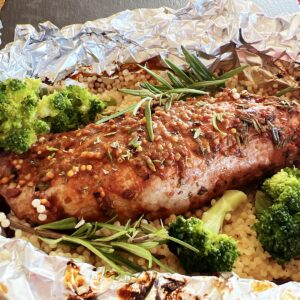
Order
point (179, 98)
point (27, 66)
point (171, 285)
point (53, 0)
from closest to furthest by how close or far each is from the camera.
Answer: point (171, 285) < point (179, 98) < point (27, 66) < point (53, 0)

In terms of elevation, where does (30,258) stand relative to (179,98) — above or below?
below

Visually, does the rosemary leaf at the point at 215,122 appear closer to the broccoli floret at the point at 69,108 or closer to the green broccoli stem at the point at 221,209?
the green broccoli stem at the point at 221,209

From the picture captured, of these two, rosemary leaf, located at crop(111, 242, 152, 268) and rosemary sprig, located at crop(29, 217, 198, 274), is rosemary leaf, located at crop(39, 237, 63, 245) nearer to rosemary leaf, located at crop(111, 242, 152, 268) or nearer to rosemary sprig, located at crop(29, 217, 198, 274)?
rosemary sprig, located at crop(29, 217, 198, 274)

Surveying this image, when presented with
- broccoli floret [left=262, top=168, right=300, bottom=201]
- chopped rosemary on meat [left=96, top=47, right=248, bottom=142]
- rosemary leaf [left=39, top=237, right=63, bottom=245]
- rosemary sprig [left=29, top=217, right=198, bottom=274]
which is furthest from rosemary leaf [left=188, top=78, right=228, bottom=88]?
rosemary leaf [left=39, top=237, right=63, bottom=245]

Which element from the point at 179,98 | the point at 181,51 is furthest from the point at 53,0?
the point at 179,98

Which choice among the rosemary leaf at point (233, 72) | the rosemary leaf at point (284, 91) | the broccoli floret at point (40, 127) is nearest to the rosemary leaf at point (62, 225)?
the broccoli floret at point (40, 127)

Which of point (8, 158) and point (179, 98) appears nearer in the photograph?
point (8, 158)

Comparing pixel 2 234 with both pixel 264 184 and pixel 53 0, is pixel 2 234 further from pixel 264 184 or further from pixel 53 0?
pixel 53 0

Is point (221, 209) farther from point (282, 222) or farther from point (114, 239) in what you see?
point (114, 239)
